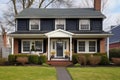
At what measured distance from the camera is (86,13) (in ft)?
117

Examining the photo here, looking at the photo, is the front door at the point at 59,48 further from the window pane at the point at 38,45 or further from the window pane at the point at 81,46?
the window pane at the point at 81,46

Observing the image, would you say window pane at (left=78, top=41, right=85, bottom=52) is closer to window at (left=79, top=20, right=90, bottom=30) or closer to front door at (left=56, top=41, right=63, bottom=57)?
window at (left=79, top=20, right=90, bottom=30)

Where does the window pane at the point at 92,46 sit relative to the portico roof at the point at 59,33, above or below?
below

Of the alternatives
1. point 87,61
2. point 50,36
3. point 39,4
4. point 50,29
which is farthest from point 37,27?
point 39,4

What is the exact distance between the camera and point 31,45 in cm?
3422

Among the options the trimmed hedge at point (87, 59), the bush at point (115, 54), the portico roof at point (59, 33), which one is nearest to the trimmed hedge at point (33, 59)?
the portico roof at point (59, 33)

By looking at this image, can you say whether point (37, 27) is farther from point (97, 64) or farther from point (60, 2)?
point (60, 2)

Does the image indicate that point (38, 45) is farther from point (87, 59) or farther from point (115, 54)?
point (115, 54)

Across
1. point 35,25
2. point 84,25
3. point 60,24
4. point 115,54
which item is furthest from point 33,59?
point 115,54

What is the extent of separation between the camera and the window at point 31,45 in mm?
34219

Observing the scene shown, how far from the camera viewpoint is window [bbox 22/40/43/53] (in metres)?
34.2

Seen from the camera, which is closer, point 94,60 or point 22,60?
point 94,60

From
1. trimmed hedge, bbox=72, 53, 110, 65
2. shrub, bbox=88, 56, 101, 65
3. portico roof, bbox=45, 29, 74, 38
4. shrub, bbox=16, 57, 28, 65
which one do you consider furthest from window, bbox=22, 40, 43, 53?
shrub, bbox=88, 56, 101, 65

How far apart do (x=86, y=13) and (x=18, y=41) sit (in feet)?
30.6
